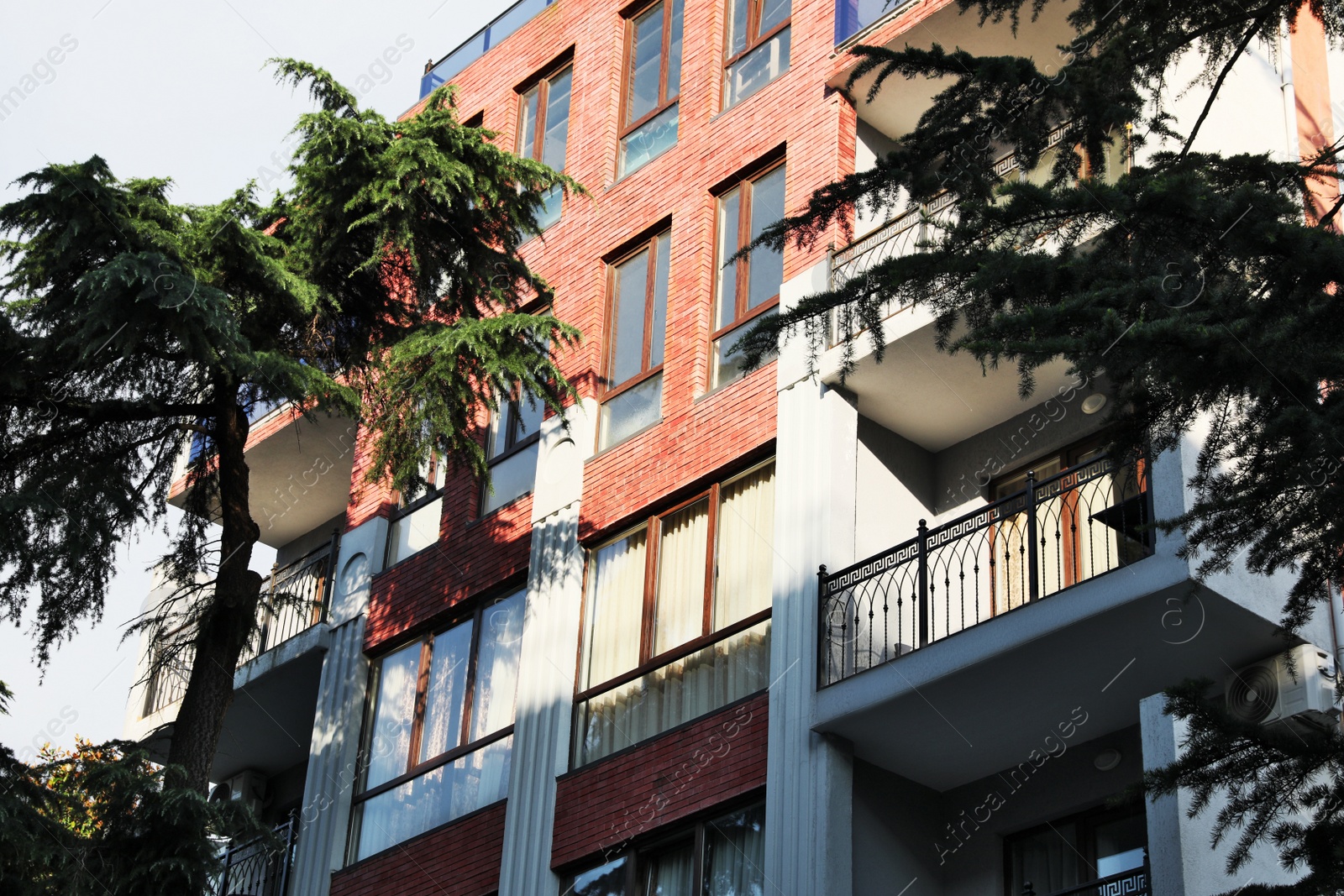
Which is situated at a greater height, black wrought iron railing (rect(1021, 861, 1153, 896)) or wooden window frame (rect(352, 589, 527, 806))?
wooden window frame (rect(352, 589, 527, 806))

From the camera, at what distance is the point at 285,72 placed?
1755cm

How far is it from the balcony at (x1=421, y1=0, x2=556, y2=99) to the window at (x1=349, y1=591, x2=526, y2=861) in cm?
895

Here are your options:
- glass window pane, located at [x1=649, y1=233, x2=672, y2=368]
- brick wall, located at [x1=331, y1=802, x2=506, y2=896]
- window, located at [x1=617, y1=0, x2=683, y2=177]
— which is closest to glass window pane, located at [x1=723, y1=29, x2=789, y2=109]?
window, located at [x1=617, y1=0, x2=683, y2=177]

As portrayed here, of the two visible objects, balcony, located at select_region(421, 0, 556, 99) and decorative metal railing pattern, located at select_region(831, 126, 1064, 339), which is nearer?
decorative metal railing pattern, located at select_region(831, 126, 1064, 339)

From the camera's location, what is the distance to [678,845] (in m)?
16.1

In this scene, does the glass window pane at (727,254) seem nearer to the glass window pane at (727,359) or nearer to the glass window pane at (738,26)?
the glass window pane at (727,359)

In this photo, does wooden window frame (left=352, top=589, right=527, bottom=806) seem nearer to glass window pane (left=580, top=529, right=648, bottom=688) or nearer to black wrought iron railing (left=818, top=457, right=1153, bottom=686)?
glass window pane (left=580, top=529, right=648, bottom=688)

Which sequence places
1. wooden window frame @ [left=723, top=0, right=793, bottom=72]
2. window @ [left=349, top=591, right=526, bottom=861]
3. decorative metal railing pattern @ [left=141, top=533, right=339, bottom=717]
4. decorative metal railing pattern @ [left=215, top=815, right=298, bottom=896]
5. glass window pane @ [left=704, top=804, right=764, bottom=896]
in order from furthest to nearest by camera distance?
decorative metal railing pattern @ [left=141, top=533, right=339, bottom=717]
decorative metal railing pattern @ [left=215, top=815, right=298, bottom=896]
wooden window frame @ [left=723, top=0, right=793, bottom=72]
window @ [left=349, top=591, right=526, bottom=861]
glass window pane @ [left=704, top=804, right=764, bottom=896]

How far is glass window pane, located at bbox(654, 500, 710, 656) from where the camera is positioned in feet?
56.7

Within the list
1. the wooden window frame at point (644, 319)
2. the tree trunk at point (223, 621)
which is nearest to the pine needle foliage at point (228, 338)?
the tree trunk at point (223, 621)

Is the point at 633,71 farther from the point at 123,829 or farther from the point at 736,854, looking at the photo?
the point at 123,829

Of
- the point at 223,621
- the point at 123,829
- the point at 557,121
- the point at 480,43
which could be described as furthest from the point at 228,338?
the point at 480,43

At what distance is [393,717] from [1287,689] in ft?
35.3

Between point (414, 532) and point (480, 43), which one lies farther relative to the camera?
point (480, 43)
